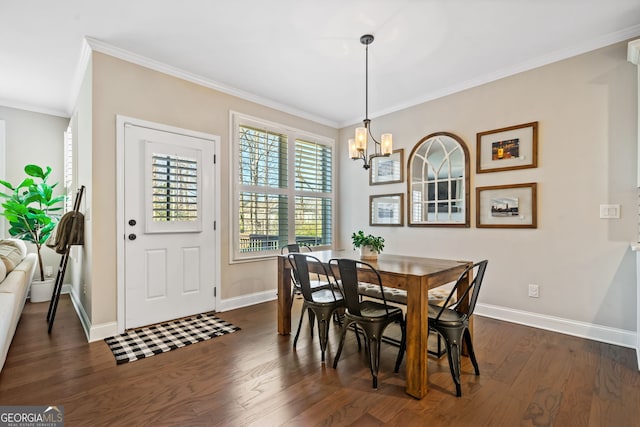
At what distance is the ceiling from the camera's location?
2.36m

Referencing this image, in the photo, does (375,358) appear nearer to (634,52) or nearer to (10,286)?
(10,286)

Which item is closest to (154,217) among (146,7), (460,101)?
(146,7)

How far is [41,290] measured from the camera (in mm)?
4027

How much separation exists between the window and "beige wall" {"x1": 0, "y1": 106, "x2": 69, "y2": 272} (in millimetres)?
2811

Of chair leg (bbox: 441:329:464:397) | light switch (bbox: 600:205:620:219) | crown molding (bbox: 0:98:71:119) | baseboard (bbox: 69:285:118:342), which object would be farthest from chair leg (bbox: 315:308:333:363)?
crown molding (bbox: 0:98:71:119)

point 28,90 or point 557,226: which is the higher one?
point 28,90

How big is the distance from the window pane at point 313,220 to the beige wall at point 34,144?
346 centimetres

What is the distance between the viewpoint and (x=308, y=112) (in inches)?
182

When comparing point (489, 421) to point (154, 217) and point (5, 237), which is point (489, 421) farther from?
point (5, 237)

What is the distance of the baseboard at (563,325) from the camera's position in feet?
8.77

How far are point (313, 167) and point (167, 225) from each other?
2.31 meters

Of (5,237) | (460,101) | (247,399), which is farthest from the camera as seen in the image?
(5,237)

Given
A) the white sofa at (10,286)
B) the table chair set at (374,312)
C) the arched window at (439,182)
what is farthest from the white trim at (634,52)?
the white sofa at (10,286)

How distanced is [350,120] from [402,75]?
1.57 metres
